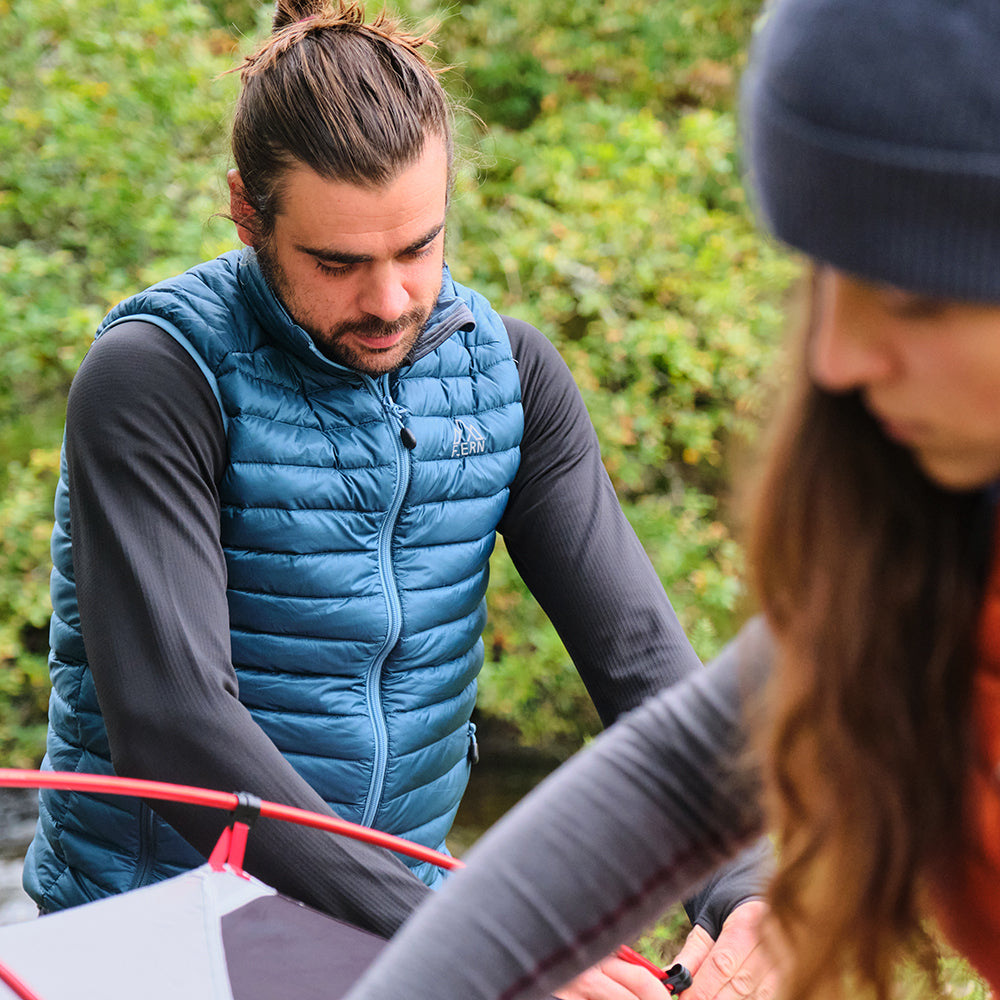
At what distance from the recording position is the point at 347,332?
1.79 m

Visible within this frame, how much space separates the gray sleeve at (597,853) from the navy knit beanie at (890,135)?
0.34 m

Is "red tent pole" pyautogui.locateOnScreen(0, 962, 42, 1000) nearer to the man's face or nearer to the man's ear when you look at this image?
the man's face

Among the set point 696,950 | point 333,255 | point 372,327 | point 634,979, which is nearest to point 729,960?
point 696,950

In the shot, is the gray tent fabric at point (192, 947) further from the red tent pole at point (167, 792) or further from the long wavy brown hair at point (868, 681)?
the long wavy brown hair at point (868, 681)

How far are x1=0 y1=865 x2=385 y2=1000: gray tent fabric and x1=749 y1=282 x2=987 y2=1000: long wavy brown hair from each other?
54 centimetres

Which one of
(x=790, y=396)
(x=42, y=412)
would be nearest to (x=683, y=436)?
(x=42, y=412)

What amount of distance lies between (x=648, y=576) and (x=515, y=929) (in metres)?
1.12

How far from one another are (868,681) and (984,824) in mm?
122

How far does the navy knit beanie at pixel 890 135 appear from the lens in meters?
0.66

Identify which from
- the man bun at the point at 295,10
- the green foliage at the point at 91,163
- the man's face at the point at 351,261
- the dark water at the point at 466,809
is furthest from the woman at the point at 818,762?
the green foliage at the point at 91,163

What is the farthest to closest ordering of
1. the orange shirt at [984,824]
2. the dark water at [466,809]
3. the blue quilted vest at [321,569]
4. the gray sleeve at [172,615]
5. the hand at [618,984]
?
the dark water at [466,809], the blue quilted vest at [321,569], the gray sleeve at [172,615], the hand at [618,984], the orange shirt at [984,824]

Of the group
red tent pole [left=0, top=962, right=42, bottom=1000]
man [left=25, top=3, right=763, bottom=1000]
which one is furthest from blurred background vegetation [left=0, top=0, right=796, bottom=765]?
red tent pole [left=0, top=962, right=42, bottom=1000]

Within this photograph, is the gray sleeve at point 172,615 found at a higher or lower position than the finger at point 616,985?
higher

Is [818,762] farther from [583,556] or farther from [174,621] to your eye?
[583,556]
